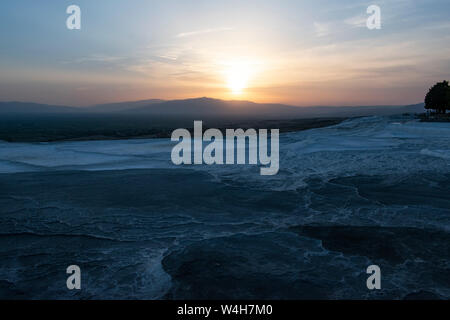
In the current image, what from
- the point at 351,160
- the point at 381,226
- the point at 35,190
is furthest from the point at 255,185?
the point at 35,190

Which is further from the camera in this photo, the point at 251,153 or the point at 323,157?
the point at 251,153

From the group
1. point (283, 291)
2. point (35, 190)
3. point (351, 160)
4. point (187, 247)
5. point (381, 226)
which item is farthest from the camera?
point (351, 160)

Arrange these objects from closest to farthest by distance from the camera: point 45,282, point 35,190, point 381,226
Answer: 1. point 45,282
2. point 381,226
3. point 35,190

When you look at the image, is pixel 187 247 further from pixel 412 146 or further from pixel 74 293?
pixel 412 146

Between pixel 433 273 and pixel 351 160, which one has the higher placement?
pixel 351 160

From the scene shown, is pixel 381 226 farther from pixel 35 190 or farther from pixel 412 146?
pixel 412 146

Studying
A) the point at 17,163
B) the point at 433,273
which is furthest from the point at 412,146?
the point at 17,163
